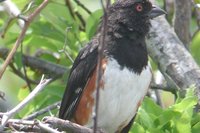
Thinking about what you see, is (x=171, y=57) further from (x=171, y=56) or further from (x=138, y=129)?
(x=138, y=129)

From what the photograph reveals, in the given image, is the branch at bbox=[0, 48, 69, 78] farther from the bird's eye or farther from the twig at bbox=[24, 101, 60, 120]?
the bird's eye

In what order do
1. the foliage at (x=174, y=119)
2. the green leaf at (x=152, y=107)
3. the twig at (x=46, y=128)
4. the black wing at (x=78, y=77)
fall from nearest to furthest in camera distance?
the twig at (x=46, y=128) → the foliage at (x=174, y=119) → the green leaf at (x=152, y=107) → the black wing at (x=78, y=77)

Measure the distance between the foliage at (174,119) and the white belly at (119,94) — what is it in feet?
1.14

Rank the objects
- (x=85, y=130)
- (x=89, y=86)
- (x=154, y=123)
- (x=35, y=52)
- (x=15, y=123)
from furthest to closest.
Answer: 1. (x=35, y=52)
2. (x=89, y=86)
3. (x=154, y=123)
4. (x=85, y=130)
5. (x=15, y=123)

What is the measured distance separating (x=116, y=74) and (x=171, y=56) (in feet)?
1.89

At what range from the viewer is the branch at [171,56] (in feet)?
16.2

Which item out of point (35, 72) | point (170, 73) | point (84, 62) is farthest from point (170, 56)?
point (35, 72)

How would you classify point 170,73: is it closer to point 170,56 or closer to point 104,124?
point 170,56

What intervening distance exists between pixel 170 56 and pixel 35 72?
1.17 metres

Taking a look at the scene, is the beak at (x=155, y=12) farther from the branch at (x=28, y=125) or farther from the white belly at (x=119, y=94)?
the branch at (x=28, y=125)

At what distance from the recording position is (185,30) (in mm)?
5473

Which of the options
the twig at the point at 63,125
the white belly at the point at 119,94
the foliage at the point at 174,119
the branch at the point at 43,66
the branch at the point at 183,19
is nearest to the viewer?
the twig at the point at 63,125

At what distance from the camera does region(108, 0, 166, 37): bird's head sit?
16.6ft

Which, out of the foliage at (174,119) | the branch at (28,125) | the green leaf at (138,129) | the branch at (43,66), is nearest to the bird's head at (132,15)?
the branch at (43,66)
